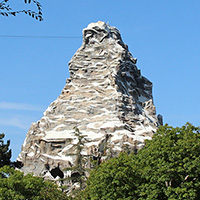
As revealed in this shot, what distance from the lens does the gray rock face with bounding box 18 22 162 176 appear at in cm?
4947

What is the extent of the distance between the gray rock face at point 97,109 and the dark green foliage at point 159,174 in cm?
2072

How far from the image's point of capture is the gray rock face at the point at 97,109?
4947 centimetres

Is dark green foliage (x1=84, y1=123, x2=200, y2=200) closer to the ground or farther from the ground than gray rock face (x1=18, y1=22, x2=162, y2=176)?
closer to the ground

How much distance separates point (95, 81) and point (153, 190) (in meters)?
33.9

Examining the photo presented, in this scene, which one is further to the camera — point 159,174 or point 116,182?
point 116,182

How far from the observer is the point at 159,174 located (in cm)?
2445

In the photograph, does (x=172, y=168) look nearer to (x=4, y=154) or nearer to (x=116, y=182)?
(x=116, y=182)

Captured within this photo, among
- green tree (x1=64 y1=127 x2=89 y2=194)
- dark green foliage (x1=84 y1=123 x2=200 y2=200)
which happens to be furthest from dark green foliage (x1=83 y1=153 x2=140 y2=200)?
green tree (x1=64 y1=127 x2=89 y2=194)

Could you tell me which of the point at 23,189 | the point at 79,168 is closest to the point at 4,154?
the point at 79,168

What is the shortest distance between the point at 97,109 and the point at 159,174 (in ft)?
98.0

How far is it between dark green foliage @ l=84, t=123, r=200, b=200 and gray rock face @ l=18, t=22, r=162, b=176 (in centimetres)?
2072

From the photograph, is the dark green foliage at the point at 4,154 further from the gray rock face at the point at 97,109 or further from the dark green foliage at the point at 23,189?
the dark green foliage at the point at 23,189

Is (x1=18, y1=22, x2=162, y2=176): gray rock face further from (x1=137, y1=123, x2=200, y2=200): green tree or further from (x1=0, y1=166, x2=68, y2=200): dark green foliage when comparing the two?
(x1=137, y1=123, x2=200, y2=200): green tree

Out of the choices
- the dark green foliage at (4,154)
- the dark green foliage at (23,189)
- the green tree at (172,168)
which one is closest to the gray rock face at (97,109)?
the dark green foliage at (4,154)
